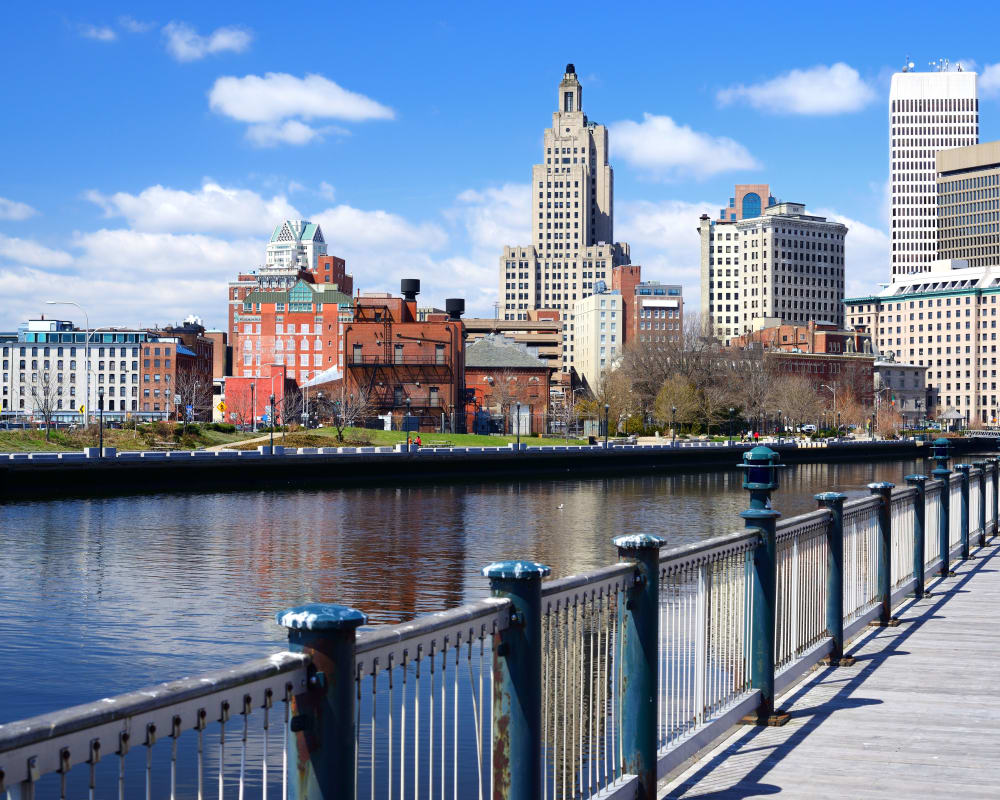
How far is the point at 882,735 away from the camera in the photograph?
318 inches

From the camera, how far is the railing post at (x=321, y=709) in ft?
12.6

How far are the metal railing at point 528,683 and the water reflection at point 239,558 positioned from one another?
5.52 meters

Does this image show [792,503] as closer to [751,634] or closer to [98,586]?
[98,586]

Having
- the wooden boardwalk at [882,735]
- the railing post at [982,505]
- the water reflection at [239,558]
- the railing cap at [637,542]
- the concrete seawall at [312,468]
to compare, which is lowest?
the water reflection at [239,558]

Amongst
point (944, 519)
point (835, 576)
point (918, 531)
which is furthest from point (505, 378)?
point (835, 576)

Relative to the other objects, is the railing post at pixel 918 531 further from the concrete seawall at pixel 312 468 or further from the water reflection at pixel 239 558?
the concrete seawall at pixel 312 468

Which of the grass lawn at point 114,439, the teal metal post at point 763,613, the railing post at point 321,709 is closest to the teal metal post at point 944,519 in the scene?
the teal metal post at point 763,613

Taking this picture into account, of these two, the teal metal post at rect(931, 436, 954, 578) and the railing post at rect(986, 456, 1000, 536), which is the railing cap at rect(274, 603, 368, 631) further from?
the railing post at rect(986, 456, 1000, 536)

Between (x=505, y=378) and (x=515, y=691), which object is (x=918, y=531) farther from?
(x=505, y=378)

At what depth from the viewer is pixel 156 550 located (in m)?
33.3

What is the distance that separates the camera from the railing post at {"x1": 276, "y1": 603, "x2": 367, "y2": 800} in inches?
151

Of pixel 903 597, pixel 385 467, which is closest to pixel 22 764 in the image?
pixel 903 597

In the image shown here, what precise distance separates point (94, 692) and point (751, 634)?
1054 centimetres

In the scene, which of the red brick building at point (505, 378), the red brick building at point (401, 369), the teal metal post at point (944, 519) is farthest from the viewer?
the red brick building at point (505, 378)
